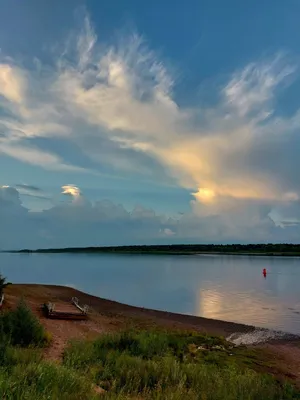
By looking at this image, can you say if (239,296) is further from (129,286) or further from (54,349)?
(54,349)

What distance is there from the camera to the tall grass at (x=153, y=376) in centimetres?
800

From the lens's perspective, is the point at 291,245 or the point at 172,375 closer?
the point at 172,375

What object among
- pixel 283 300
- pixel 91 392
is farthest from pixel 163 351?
pixel 283 300

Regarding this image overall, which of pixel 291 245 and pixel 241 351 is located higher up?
pixel 291 245

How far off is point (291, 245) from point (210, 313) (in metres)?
173

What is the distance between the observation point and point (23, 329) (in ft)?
44.1

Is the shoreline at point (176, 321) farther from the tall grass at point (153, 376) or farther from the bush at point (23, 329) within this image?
the tall grass at point (153, 376)

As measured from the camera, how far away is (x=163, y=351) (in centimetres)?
1403

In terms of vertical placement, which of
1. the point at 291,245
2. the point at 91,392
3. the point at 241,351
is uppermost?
the point at 291,245

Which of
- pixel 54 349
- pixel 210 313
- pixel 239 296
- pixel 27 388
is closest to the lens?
pixel 27 388

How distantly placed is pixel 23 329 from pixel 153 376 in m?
5.89

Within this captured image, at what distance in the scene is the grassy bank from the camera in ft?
22.5

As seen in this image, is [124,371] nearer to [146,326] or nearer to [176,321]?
[146,326]

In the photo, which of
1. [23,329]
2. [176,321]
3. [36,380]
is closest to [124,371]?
[36,380]
